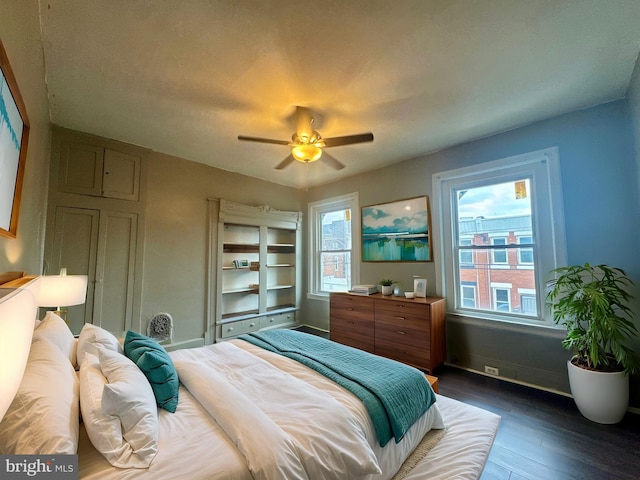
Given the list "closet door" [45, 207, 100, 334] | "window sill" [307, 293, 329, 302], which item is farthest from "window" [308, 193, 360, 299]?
"closet door" [45, 207, 100, 334]

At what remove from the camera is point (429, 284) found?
3445 millimetres

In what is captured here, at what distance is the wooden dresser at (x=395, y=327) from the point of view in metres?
2.93

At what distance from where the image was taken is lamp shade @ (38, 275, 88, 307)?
1938mm

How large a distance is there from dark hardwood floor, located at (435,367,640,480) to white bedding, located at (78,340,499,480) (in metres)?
0.15

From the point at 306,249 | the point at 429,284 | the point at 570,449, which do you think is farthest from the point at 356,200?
the point at 570,449

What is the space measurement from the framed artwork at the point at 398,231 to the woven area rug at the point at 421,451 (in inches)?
79.6

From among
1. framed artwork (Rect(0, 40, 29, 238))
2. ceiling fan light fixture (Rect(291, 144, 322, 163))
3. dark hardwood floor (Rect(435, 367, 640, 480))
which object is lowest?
dark hardwood floor (Rect(435, 367, 640, 480))

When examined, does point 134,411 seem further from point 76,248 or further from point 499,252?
point 499,252

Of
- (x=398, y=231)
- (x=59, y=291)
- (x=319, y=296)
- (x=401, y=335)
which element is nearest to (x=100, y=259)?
(x=59, y=291)

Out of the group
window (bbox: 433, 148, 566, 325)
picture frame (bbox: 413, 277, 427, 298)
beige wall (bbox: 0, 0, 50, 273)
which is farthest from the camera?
picture frame (bbox: 413, 277, 427, 298)

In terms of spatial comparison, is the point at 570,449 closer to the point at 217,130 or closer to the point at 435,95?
the point at 435,95

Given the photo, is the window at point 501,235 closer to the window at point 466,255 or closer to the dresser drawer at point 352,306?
the window at point 466,255

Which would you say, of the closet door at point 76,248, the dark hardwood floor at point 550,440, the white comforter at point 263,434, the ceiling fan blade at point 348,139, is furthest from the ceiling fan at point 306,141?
the dark hardwood floor at point 550,440

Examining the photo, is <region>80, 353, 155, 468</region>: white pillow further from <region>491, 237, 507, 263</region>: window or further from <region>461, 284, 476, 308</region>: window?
<region>491, 237, 507, 263</region>: window
